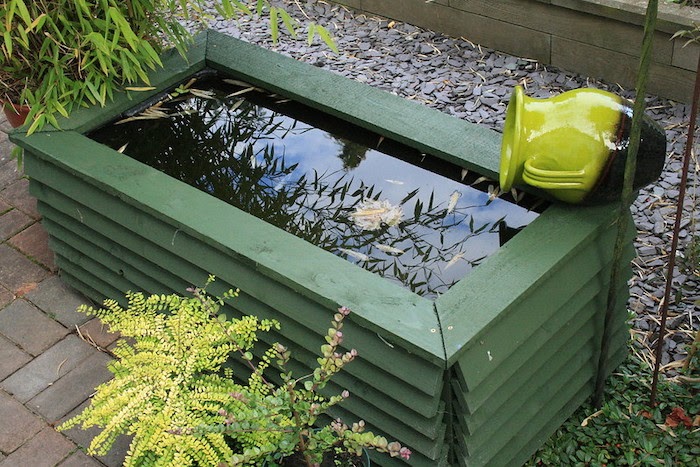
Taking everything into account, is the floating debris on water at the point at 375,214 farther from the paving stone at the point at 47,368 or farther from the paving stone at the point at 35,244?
the paving stone at the point at 35,244

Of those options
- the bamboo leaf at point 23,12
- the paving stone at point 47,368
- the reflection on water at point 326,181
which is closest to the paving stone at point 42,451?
the paving stone at point 47,368

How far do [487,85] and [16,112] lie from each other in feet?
7.07

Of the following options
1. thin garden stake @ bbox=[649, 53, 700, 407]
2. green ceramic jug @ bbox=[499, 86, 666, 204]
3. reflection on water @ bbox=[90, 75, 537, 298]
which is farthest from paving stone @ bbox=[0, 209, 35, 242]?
thin garden stake @ bbox=[649, 53, 700, 407]

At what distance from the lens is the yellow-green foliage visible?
244cm

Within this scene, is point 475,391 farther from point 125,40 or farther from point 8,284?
point 8,284

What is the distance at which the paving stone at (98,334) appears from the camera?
10.9ft

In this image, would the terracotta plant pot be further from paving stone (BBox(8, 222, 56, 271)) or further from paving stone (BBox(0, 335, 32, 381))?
paving stone (BBox(0, 335, 32, 381))

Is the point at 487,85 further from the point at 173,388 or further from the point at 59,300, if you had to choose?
the point at 173,388

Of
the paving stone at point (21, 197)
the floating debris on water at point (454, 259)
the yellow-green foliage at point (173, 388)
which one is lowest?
the paving stone at point (21, 197)

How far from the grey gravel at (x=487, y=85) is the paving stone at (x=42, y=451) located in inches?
76.8

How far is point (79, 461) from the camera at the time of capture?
2896 mm

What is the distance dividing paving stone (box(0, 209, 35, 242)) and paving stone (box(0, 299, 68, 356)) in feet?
1.40

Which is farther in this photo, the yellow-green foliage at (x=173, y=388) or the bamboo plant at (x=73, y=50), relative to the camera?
the bamboo plant at (x=73, y=50)

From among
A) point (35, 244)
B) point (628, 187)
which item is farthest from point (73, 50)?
point (628, 187)
